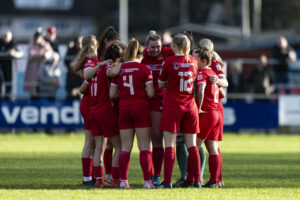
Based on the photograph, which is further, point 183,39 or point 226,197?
point 183,39

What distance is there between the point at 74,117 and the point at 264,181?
1142cm

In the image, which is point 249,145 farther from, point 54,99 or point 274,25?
point 274,25

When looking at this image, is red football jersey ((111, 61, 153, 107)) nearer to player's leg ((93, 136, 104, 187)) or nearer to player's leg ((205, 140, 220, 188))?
player's leg ((93, 136, 104, 187))

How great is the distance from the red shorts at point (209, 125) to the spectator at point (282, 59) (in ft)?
49.1

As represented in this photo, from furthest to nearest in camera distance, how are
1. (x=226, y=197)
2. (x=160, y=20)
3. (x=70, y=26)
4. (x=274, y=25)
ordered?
(x=70, y=26) → (x=160, y=20) → (x=274, y=25) → (x=226, y=197)

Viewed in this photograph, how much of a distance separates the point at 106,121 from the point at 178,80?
1130mm

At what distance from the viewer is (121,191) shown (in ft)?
33.8

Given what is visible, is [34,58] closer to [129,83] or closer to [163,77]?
[129,83]

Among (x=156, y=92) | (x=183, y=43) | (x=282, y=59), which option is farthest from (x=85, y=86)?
(x=282, y=59)

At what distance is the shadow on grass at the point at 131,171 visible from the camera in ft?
37.3

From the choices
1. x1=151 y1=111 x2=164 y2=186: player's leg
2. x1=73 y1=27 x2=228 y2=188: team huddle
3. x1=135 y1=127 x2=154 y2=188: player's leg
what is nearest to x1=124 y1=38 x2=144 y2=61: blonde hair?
x1=73 y1=27 x2=228 y2=188: team huddle

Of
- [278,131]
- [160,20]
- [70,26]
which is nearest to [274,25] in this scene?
[160,20]

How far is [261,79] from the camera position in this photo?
80.7ft

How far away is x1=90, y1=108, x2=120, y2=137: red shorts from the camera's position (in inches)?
436
